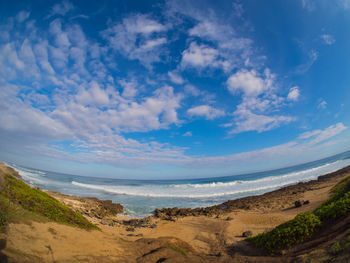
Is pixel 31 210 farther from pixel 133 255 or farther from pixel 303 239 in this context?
pixel 303 239

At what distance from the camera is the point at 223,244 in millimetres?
7094

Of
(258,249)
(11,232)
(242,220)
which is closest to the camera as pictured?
(11,232)

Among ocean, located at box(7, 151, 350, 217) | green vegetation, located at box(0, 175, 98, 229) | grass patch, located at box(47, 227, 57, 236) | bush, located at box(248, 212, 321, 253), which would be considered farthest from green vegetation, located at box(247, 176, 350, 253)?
ocean, located at box(7, 151, 350, 217)

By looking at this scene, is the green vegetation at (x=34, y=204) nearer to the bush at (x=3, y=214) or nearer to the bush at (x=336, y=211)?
the bush at (x=3, y=214)

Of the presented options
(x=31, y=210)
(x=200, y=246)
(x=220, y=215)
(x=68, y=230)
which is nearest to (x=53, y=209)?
(x=31, y=210)

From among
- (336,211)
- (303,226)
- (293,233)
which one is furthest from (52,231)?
(336,211)

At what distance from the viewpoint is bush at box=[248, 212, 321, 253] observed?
4.42 m

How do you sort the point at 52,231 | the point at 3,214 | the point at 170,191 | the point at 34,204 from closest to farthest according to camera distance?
the point at 3,214 < the point at 52,231 < the point at 34,204 < the point at 170,191

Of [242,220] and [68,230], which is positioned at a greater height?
[68,230]

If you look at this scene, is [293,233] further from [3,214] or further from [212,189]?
[212,189]

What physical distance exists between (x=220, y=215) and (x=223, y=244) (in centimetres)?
626

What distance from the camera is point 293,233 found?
179 inches

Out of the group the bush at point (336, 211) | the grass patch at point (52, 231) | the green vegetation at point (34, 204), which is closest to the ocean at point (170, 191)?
the green vegetation at point (34, 204)

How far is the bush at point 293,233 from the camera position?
14.5ft
